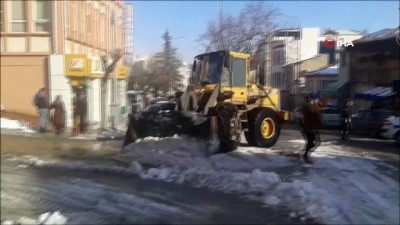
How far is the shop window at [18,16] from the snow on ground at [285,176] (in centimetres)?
74

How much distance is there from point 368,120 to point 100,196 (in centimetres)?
130

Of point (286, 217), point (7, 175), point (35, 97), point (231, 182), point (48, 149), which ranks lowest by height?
point (286, 217)

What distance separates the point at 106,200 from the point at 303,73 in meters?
1.26

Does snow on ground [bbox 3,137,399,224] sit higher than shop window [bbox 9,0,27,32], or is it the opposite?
shop window [bbox 9,0,27,32]

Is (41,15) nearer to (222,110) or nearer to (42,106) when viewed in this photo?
(42,106)

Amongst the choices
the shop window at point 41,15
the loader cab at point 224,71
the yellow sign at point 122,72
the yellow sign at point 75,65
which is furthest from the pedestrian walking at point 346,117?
the shop window at point 41,15

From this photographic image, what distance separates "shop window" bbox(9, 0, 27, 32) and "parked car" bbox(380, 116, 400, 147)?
134cm

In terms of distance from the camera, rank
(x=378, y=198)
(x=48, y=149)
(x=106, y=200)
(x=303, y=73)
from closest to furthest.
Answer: (x=48, y=149), (x=303, y=73), (x=106, y=200), (x=378, y=198)

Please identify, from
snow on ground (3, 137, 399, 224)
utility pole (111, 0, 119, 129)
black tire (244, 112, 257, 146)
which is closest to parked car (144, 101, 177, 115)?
utility pole (111, 0, 119, 129)

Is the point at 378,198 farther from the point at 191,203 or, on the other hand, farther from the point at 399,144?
the point at 191,203

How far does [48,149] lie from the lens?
4.79 feet

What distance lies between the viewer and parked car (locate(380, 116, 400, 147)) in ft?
6.07

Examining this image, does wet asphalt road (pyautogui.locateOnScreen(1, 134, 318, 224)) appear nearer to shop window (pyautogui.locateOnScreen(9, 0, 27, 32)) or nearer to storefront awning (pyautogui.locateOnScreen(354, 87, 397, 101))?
shop window (pyautogui.locateOnScreen(9, 0, 27, 32))

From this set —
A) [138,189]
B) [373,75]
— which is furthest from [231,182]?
[373,75]
